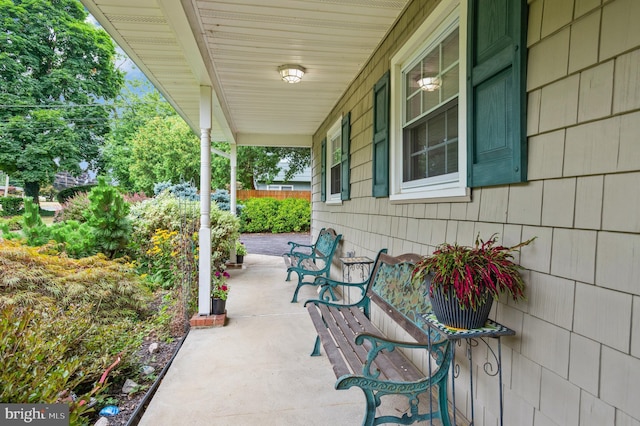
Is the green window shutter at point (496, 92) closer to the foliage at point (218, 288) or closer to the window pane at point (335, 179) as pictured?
the foliage at point (218, 288)

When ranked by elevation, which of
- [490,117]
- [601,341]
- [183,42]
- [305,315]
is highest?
[183,42]

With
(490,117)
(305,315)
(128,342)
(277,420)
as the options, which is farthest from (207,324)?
(490,117)

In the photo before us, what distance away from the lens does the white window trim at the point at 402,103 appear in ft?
5.89

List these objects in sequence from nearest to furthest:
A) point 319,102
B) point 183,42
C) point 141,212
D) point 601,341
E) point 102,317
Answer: point 601,341, point 183,42, point 102,317, point 319,102, point 141,212

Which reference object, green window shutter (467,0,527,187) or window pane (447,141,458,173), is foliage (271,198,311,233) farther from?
green window shutter (467,0,527,187)

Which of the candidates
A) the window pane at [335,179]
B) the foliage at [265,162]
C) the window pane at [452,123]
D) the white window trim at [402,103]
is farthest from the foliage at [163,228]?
the foliage at [265,162]

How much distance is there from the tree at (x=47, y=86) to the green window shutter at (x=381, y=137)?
745 inches

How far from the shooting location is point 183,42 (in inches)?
105

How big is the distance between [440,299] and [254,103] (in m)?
4.43

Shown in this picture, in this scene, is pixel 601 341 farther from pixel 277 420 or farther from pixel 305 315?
pixel 305 315

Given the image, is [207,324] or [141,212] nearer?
[207,324]

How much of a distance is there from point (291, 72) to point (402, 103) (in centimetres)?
150

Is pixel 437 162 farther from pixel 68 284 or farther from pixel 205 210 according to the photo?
pixel 68 284

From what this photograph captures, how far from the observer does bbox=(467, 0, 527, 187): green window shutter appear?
4.56ft
